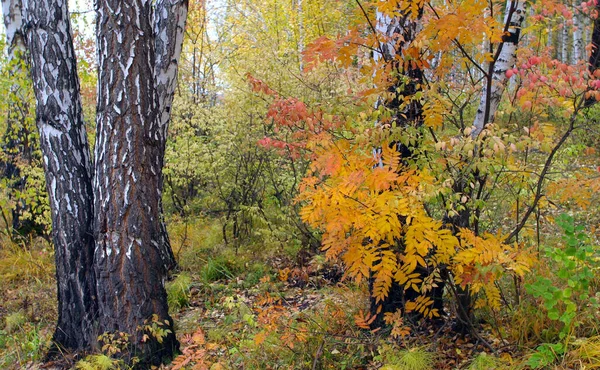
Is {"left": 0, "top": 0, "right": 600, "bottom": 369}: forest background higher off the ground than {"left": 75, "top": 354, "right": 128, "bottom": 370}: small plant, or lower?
higher

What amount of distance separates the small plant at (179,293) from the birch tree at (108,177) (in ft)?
4.38

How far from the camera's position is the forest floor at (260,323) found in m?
3.54

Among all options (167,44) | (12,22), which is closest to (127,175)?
Answer: (167,44)

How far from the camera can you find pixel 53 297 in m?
6.21

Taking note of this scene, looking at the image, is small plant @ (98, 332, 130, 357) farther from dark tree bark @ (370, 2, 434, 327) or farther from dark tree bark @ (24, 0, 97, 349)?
dark tree bark @ (370, 2, 434, 327)

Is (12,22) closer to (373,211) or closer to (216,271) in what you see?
(216,271)

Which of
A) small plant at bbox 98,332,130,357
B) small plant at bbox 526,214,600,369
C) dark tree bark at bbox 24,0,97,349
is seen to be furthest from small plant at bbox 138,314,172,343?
small plant at bbox 526,214,600,369

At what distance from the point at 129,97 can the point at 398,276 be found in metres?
2.65

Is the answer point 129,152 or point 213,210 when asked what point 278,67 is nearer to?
point 213,210

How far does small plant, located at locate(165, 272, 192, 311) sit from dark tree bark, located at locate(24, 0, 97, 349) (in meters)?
1.34

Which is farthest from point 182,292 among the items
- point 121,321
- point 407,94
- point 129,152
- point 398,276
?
point 407,94

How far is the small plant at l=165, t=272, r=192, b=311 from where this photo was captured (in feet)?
18.9

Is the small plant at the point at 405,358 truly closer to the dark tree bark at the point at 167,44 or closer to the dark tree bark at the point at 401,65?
the dark tree bark at the point at 401,65

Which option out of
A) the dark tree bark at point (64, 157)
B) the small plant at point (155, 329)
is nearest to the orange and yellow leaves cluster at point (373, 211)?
the small plant at point (155, 329)
